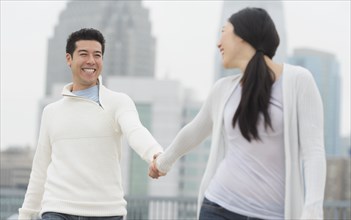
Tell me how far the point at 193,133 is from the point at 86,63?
94cm

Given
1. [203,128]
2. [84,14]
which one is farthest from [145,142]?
[84,14]

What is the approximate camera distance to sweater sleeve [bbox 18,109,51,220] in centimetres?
388

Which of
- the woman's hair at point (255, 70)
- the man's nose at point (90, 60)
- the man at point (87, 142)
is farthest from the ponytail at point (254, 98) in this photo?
the man's nose at point (90, 60)

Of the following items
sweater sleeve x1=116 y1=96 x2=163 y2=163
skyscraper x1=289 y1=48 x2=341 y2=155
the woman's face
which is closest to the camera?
the woman's face

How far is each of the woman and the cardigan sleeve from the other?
14cm

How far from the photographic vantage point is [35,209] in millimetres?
3980

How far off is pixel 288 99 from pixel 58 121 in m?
1.48

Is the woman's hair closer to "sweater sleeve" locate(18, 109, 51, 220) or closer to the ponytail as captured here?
the ponytail

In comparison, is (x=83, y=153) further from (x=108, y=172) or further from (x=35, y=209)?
(x=35, y=209)

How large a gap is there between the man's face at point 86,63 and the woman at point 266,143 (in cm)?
117

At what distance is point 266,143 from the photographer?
8.83ft

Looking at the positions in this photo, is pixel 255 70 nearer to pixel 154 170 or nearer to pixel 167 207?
pixel 154 170

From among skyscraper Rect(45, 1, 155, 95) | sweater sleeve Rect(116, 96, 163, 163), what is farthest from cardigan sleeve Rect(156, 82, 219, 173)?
skyscraper Rect(45, 1, 155, 95)

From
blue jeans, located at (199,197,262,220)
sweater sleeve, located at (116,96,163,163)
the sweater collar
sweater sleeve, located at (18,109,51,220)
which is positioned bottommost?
sweater sleeve, located at (18,109,51,220)
